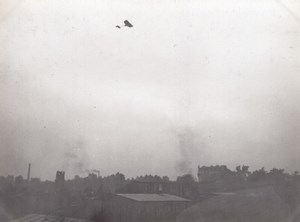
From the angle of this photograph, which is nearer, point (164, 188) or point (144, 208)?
point (144, 208)

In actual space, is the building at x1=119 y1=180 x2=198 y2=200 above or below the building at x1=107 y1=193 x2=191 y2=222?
above

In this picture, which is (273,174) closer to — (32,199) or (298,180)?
(298,180)

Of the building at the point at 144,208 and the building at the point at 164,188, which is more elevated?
the building at the point at 164,188

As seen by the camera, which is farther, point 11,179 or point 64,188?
point 64,188

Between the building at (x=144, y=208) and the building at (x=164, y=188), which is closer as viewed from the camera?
the building at (x=144, y=208)

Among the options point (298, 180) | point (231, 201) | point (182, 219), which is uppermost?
point (298, 180)

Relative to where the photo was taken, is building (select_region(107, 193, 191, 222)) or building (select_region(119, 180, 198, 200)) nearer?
building (select_region(107, 193, 191, 222))

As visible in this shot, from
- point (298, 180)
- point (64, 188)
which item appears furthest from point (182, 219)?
point (64, 188)

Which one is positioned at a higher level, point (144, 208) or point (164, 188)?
point (164, 188)
